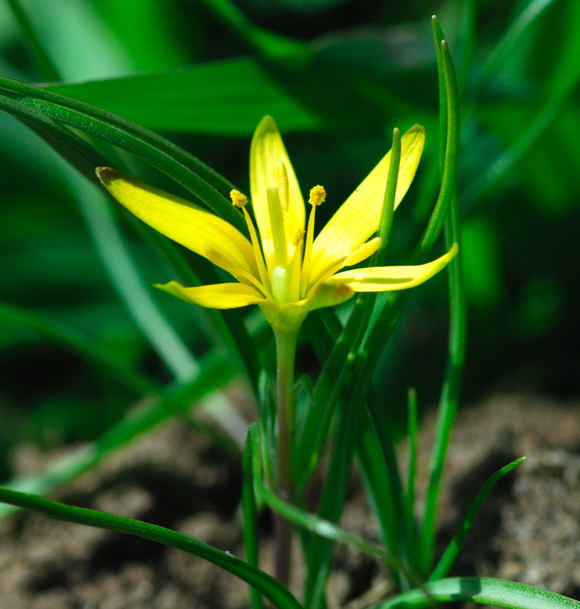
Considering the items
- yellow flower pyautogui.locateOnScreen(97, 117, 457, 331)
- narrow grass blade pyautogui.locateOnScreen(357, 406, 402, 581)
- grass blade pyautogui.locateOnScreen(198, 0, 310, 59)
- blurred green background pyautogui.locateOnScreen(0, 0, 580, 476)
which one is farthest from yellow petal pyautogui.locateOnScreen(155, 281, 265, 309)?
grass blade pyautogui.locateOnScreen(198, 0, 310, 59)

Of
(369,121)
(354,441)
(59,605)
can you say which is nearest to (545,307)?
Result: (369,121)

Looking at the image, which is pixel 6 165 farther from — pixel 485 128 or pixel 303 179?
pixel 485 128

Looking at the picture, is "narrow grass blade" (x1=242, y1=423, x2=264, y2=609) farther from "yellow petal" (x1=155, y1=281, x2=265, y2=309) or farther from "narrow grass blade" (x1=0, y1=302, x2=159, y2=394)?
"narrow grass blade" (x1=0, y1=302, x2=159, y2=394)

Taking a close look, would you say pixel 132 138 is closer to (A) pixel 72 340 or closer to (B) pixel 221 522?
(A) pixel 72 340

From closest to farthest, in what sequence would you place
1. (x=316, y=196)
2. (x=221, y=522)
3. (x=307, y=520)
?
(x=307, y=520) < (x=316, y=196) < (x=221, y=522)

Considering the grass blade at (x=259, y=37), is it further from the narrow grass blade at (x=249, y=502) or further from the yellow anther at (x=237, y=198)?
the narrow grass blade at (x=249, y=502)

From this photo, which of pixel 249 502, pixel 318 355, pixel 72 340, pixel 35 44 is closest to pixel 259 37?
pixel 35 44
